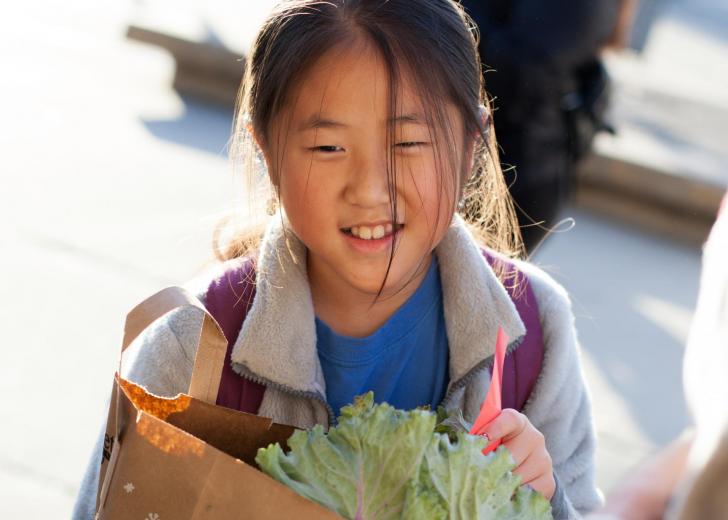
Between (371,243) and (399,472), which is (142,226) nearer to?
(371,243)

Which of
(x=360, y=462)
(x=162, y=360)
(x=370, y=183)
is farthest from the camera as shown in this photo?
(x=162, y=360)

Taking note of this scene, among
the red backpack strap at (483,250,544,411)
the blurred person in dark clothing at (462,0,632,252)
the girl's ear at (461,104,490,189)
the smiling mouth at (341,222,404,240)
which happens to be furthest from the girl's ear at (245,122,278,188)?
the blurred person in dark clothing at (462,0,632,252)

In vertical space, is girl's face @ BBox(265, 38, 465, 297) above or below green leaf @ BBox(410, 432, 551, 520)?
above

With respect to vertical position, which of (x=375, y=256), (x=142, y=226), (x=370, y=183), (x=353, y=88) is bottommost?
(x=142, y=226)

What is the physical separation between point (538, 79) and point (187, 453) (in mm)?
2206

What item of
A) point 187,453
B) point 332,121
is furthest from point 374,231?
point 187,453

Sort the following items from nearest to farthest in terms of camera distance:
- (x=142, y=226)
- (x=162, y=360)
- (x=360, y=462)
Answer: (x=360, y=462) < (x=162, y=360) < (x=142, y=226)

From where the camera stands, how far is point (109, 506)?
1712 millimetres

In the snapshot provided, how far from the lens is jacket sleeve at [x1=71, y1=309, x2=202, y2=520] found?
2.17m

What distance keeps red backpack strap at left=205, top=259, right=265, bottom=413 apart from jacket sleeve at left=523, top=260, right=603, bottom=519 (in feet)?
1.75

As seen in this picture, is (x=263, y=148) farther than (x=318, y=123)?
Yes

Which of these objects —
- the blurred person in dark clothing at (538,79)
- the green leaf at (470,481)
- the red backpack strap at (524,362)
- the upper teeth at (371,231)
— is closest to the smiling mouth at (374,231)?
the upper teeth at (371,231)

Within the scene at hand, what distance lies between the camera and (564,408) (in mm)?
2318

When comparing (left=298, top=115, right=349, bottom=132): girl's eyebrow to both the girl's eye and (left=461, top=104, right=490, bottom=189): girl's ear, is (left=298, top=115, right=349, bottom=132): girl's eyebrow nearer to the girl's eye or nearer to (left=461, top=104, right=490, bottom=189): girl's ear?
the girl's eye
